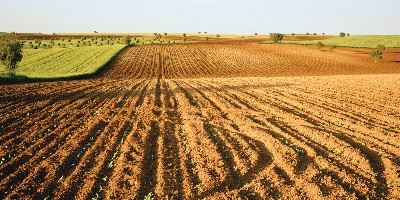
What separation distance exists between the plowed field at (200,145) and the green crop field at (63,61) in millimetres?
19337

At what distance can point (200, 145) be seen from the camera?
1068 cm

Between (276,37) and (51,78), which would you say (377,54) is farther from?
(51,78)

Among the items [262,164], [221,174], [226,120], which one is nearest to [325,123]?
[226,120]

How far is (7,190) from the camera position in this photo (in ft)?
25.3

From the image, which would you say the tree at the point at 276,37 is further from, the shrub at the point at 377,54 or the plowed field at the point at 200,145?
the plowed field at the point at 200,145

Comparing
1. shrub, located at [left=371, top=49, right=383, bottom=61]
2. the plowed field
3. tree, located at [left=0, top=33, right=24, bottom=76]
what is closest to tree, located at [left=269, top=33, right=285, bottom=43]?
shrub, located at [left=371, top=49, right=383, bottom=61]

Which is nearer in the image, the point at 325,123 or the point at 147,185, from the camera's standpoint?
the point at 147,185

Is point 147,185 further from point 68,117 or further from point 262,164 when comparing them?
point 68,117

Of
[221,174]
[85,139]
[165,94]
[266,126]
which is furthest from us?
[165,94]

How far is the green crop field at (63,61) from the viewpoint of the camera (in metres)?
40.2

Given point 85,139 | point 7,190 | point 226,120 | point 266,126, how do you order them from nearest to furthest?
point 7,190 < point 85,139 < point 266,126 < point 226,120

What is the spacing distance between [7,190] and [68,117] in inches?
279

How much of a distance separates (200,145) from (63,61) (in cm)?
4181

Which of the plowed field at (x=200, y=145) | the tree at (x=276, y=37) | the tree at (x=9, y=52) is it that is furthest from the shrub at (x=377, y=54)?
the tree at (x=9, y=52)
